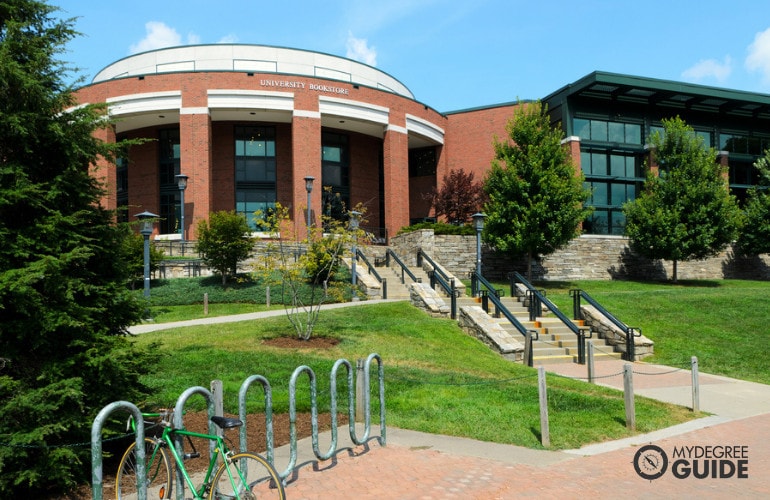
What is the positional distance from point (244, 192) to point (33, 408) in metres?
32.7

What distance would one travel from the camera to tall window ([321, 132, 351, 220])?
38.3 meters

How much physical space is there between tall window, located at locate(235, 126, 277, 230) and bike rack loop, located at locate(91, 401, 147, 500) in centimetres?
3323

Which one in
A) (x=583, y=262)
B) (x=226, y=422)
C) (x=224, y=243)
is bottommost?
(x=226, y=422)

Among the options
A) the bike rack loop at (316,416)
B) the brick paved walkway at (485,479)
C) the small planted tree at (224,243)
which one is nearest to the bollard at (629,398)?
the brick paved walkway at (485,479)

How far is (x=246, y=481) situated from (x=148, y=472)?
1221mm

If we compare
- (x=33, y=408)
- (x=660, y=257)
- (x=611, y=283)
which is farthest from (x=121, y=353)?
(x=660, y=257)

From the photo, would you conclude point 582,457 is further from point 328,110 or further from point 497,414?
point 328,110

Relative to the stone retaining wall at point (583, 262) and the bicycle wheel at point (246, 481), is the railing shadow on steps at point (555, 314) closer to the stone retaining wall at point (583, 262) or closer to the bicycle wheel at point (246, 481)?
the stone retaining wall at point (583, 262)

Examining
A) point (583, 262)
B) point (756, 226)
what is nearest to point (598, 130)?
point (583, 262)

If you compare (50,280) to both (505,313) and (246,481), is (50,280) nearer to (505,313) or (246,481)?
(246,481)

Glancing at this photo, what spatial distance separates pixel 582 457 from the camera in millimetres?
6879

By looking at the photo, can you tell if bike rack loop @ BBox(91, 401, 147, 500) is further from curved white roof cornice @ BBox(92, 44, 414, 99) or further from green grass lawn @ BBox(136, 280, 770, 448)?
curved white roof cornice @ BBox(92, 44, 414, 99)

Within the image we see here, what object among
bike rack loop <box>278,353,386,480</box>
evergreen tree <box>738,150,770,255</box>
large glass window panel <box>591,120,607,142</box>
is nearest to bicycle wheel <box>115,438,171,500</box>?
bike rack loop <box>278,353,386,480</box>

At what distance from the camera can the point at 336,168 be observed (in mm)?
39094
